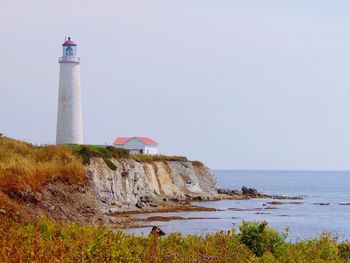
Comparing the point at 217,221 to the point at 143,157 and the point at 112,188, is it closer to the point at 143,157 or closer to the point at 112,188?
the point at 112,188

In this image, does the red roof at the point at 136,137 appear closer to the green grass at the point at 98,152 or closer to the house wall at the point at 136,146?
the house wall at the point at 136,146

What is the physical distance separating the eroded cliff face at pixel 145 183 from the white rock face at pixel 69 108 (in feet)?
26.8

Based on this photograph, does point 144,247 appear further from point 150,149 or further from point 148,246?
point 150,149

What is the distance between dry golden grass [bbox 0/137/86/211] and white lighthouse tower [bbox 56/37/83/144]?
1022 inches

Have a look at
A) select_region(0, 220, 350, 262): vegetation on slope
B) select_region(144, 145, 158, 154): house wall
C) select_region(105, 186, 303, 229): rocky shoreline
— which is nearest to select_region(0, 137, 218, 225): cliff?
select_region(105, 186, 303, 229): rocky shoreline

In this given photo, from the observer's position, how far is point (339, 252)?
1481 centimetres

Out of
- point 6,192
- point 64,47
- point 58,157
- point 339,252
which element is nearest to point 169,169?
point 64,47

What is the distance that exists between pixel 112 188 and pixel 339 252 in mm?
40907

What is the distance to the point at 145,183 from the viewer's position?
211ft

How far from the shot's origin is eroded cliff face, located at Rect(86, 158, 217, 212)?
5269 cm

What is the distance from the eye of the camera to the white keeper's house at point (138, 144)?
103438 millimetres

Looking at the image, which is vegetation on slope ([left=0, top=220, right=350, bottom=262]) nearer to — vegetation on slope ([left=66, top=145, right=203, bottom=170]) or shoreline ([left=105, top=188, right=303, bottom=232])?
shoreline ([left=105, top=188, right=303, bottom=232])

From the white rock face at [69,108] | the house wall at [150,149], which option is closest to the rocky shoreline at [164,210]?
the white rock face at [69,108]

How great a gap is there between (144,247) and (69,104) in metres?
57.9
